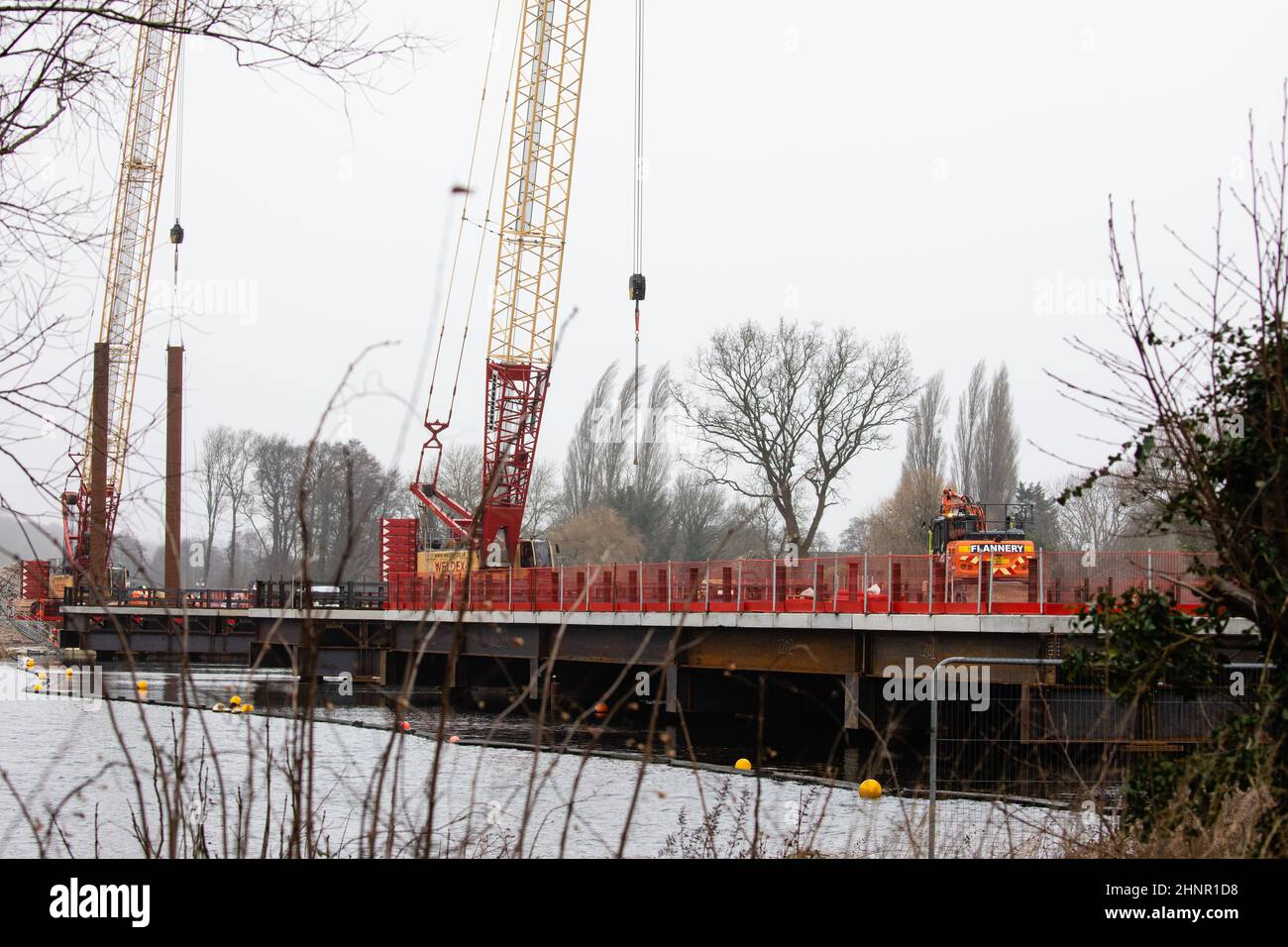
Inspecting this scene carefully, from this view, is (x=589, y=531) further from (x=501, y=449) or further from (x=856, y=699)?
(x=856, y=699)

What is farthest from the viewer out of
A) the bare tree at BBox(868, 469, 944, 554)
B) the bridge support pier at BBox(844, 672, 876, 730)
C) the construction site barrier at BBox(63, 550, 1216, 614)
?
the bare tree at BBox(868, 469, 944, 554)

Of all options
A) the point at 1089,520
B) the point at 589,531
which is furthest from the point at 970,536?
the point at 1089,520

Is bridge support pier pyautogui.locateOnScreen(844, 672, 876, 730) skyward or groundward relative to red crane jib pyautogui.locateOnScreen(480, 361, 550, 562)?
groundward

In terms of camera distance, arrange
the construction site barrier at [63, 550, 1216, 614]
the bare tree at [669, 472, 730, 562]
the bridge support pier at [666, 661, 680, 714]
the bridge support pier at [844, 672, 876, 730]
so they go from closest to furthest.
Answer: the construction site barrier at [63, 550, 1216, 614]
the bridge support pier at [844, 672, 876, 730]
the bridge support pier at [666, 661, 680, 714]
the bare tree at [669, 472, 730, 562]

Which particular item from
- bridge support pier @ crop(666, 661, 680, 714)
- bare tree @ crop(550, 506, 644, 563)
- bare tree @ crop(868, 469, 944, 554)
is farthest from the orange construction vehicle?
bare tree @ crop(550, 506, 644, 563)

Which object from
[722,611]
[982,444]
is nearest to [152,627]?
[722,611]

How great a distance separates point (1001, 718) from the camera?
16.2 m

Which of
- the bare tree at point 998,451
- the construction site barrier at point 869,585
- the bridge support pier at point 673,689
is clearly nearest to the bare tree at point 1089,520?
the bare tree at point 998,451

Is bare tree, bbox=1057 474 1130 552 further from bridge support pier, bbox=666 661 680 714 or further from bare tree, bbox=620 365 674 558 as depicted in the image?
bridge support pier, bbox=666 661 680 714

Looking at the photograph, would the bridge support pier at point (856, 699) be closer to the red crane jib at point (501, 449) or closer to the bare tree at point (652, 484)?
the red crane jib at point (501, 449)

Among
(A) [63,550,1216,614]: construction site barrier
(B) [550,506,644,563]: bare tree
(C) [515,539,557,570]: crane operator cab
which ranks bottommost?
(A) [63,550,1216,614]: construction site barrier

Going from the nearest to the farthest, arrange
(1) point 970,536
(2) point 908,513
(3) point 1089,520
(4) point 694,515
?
(1) point 970,536
(2) point 908,513
(4) point 694,515
(3) point 1089,520
